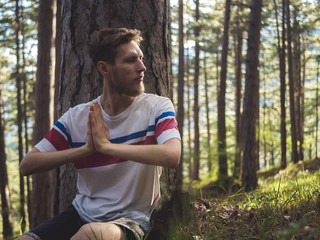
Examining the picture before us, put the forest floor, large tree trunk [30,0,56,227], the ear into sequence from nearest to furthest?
the forest floor
the ear
large tree trunk [30,0,56,227]

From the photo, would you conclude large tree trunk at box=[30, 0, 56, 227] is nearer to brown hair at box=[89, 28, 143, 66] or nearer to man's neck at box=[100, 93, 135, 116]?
brown hair at box=[89, 28, 143, 66]

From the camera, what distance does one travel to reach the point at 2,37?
687 inches

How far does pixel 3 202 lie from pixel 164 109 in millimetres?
12811

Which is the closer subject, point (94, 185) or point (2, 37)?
point (94, 185)

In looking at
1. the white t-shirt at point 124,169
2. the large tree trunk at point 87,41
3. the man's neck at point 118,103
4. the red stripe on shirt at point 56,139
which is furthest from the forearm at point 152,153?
→ the large tree trunk at point 87,41

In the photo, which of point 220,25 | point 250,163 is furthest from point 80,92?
point 220,25

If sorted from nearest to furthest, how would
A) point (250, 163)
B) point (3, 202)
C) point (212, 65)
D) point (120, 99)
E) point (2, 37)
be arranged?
point (120, 99)
point (250, 163)
point (3, 202)
point (2, 37)
point (212, 65)

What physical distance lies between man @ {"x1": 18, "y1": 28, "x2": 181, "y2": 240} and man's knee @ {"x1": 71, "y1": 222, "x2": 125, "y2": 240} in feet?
0.31

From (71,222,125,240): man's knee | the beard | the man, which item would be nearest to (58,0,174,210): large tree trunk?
the man

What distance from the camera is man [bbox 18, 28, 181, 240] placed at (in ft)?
8.64

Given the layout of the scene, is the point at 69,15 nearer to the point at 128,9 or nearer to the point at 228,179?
the point at 128,9

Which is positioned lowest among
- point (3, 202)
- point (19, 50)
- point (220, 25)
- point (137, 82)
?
point (3, 202)

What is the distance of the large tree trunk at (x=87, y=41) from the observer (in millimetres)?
3699

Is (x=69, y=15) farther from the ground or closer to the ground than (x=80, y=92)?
farther from the ground
